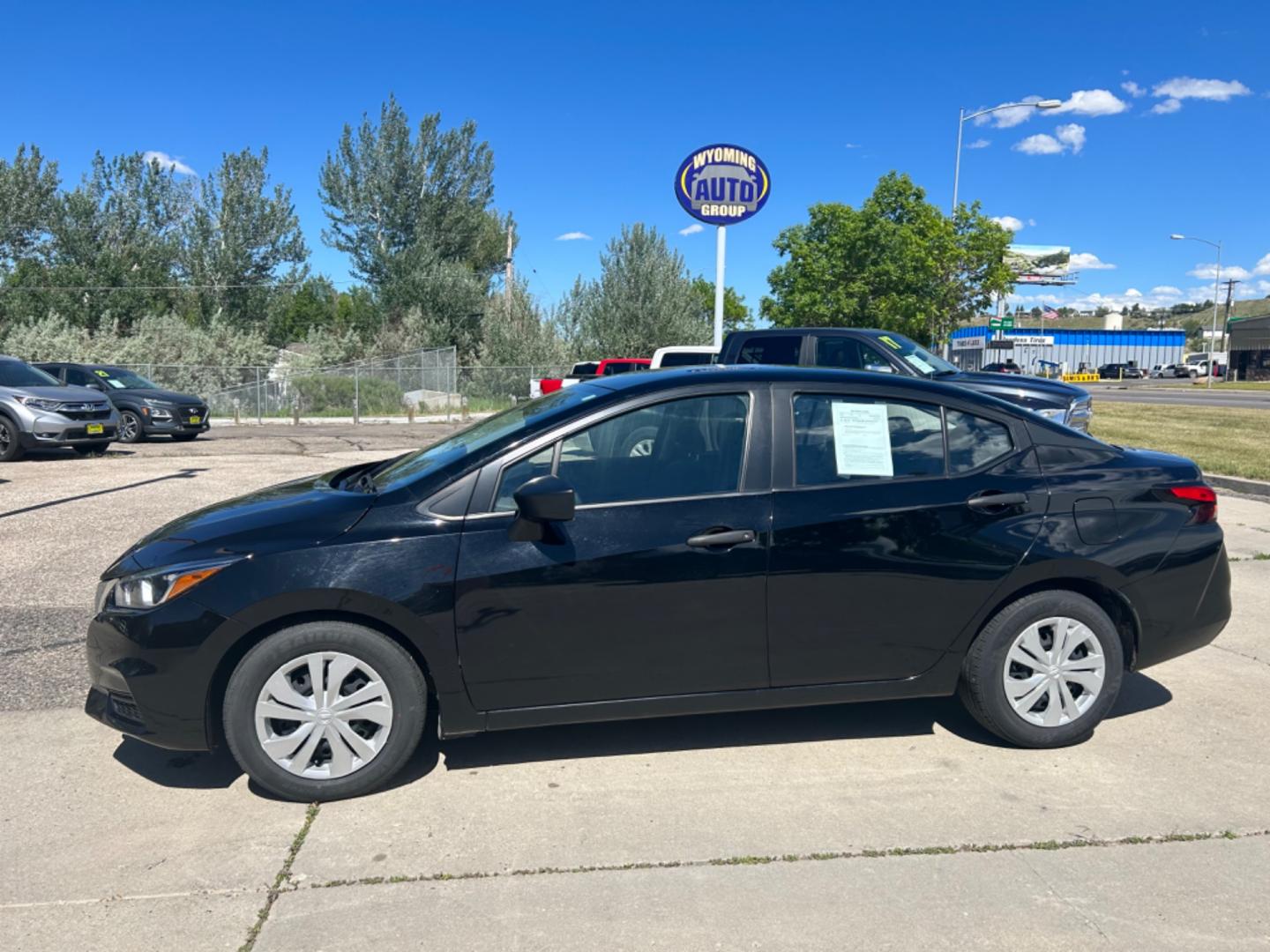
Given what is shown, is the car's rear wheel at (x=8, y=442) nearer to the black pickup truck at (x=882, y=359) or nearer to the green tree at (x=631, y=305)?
the black pickup truck at (x=882, y=359)

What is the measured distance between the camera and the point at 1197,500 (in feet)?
14.5

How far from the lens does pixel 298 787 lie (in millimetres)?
3746

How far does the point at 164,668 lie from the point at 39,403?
1296 centimetres

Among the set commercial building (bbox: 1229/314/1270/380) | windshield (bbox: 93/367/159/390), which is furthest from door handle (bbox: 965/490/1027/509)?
commercial building (bbox: 1229/314/1270/380)

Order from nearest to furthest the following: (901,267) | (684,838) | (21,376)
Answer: (684,838) → (21,376) → (901,267)

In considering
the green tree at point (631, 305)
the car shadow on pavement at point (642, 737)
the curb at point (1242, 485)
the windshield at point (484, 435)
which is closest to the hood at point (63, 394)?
the car shadow on pavement at point (642, 737)

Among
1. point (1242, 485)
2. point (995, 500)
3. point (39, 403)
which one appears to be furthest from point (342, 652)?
point (39, 403)

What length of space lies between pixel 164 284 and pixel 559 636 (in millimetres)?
48004

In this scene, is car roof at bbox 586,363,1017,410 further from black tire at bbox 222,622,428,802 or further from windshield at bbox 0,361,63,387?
windshield at bbox 0,361,63,387

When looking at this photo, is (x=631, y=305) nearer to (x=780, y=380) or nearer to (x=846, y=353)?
(x=846, y=353)

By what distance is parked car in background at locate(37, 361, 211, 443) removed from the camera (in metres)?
18.8

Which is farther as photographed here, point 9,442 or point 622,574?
point 9,442

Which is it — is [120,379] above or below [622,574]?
above

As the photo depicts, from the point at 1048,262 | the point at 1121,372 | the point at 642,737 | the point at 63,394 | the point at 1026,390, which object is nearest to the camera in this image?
the point at 642,737
